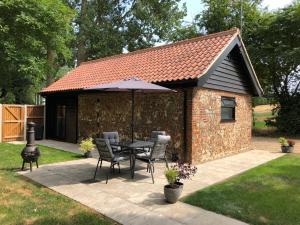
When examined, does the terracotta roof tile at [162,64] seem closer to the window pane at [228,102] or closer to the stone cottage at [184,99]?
the stone cottage at [184,99]

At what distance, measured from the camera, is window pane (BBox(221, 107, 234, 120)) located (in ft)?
39.6

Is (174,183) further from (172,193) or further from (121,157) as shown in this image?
(121,157)

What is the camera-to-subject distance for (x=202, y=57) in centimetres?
1095

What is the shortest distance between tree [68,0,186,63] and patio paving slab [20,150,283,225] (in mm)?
18147

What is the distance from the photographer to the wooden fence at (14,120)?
51.1 feet

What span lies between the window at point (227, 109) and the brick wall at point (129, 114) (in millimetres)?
2448

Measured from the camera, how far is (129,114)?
39.5ft

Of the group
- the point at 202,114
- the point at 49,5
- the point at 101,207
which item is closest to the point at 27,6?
the point at 49,5

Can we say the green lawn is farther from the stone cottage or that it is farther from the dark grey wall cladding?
the dark grey wall cladding

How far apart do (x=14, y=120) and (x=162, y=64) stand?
8.77m

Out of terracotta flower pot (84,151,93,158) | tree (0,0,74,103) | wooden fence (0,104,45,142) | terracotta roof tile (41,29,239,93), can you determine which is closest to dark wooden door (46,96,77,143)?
terracotta roof tile (41,29,239,93)

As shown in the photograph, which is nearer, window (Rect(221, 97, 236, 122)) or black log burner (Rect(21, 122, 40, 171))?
black log burner (Rect(21, 122, 40, 171))

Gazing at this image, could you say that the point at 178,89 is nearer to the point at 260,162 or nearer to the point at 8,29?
the point at 260,162

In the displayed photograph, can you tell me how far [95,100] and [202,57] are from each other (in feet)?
18.2
